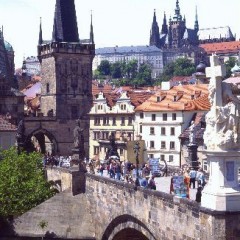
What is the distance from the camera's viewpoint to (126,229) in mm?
28484

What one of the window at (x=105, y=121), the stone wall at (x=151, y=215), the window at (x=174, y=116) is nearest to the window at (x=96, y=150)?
the window at (x=105, y=121)

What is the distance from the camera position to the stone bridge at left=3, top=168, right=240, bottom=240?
62.4 feet

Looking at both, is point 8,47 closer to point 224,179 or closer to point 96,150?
point 96,150

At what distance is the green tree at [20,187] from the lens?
38531 mm

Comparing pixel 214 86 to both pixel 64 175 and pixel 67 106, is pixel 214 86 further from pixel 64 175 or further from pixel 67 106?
pixel 67 106

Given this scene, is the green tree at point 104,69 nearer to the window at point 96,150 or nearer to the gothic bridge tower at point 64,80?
the gothic bridge tower at point 64,80

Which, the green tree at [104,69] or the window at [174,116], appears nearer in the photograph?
the window at [174,116]

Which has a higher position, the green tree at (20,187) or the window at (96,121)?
the window at (96,121)

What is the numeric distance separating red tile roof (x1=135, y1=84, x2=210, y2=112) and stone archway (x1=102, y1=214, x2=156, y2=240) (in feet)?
94.9


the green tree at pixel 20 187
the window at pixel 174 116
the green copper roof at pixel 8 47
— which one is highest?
the green copper roof at pixel 8 47

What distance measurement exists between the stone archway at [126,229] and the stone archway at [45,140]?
49229 millimetres

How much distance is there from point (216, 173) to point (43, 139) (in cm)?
6638

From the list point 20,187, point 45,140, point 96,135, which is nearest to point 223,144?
point 20,187

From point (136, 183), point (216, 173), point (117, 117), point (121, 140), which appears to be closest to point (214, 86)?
point (216, 173)
